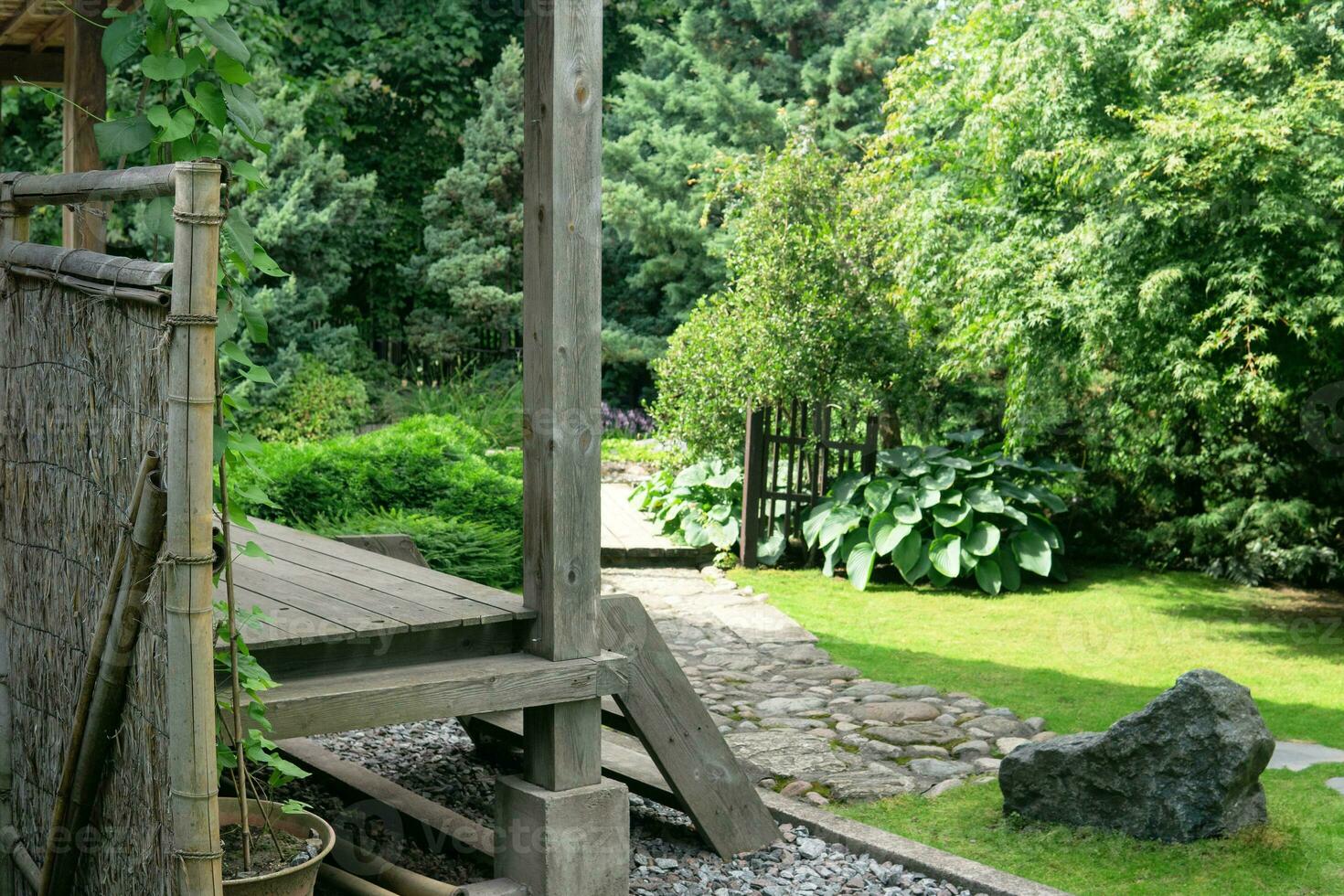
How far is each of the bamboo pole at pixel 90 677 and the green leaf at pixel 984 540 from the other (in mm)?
6787

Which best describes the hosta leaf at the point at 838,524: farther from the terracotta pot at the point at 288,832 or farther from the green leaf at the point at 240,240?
the green leaf at the point at 240,240

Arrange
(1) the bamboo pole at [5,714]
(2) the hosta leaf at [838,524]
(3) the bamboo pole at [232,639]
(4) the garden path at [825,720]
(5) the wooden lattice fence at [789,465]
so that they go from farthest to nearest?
(5) the wooden lattice fence at [789,465], (2) the hosta leaf at [838,524], (4) the garden path at [825,720], (1) the bamboo pole at [5,714], (3) the bamboo pole at [232,639]

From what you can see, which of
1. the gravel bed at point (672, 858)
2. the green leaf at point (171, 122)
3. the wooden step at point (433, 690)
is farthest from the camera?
the gravel bed at point (672, 858)

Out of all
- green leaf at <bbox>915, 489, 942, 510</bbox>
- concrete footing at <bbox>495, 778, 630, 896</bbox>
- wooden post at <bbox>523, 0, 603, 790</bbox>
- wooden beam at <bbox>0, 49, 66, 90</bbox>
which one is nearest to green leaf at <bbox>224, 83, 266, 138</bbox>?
wooden post at <bbox>523, 0, 603, 790</bbox>

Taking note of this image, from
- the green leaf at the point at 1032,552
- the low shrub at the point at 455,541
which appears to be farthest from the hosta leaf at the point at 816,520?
the low shrub at the point at 455,541

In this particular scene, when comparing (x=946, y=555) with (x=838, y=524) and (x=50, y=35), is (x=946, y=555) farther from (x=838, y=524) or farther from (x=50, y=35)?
(x=50, y=35)

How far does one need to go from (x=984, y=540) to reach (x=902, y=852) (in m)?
5.09

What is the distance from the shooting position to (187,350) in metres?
2.34

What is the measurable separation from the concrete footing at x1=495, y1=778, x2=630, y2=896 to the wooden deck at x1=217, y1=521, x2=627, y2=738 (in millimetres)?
279

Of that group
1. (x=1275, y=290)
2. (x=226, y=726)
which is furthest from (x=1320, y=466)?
(x=226, y=726)

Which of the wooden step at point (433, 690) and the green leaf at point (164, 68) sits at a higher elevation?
the green leaf at point (164, 68)

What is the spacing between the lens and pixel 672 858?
409cm

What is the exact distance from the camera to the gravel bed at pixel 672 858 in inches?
150

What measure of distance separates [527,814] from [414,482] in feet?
A: 15.3
